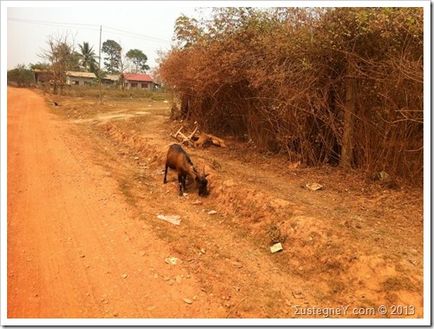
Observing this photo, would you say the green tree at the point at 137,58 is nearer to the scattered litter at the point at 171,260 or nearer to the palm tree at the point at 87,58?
the palm tree at the point at 87,58

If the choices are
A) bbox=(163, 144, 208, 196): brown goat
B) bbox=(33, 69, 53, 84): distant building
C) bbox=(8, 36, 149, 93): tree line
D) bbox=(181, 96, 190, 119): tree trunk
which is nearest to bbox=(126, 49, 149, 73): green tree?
bbox=(8, 36, 149, 93): tree line

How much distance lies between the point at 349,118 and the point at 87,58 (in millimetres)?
50564

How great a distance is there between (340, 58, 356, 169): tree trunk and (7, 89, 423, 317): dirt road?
518 mm

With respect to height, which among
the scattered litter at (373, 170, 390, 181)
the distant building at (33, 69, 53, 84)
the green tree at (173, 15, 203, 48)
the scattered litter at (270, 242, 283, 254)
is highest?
the distant building at (33, 69, 53, 84)

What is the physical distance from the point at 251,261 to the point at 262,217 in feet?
4.01

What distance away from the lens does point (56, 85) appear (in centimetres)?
3456

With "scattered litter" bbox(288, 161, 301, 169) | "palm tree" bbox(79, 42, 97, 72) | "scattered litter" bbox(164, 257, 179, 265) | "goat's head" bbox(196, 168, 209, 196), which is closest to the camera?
"scattered litter" bbox(164, 257, 179, 265)

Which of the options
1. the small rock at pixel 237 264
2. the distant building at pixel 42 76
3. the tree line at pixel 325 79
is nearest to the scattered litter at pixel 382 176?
the tree line at pixel 325 79

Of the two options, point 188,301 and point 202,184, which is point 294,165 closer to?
point 202,184

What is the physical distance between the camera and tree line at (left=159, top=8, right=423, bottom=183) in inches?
275

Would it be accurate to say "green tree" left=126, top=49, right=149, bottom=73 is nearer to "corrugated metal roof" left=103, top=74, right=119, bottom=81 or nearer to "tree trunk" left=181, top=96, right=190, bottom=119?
"corrugated metal roof" left=103, top=74, right=119, bottom=81

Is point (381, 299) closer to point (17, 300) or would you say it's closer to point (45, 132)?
point (17, 300)

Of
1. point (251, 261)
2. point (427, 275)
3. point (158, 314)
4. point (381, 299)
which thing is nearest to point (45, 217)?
point (158, 314)

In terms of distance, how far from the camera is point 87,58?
172 feet
